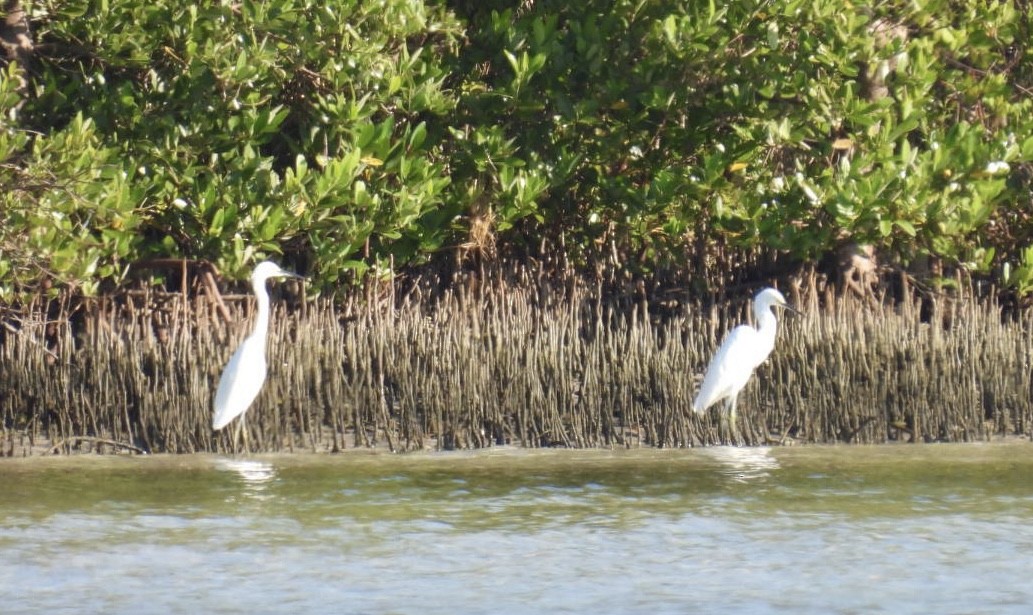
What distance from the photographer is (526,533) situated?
20.6ft

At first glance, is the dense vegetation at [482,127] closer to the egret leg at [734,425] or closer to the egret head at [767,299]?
the egret head at [767,299]

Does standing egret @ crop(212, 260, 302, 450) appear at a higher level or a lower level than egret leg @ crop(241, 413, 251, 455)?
higher

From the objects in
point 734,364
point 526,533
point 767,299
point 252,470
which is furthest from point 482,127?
point 526,533

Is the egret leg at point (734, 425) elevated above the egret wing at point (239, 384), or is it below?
below

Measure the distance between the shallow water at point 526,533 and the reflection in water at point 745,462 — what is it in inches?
1.0

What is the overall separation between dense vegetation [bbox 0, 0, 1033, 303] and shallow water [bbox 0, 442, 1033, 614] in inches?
54.4

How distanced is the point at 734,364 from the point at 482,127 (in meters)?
2.06

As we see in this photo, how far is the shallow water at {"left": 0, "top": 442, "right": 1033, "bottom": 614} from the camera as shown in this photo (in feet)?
17.6

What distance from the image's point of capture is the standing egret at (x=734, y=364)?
819cm

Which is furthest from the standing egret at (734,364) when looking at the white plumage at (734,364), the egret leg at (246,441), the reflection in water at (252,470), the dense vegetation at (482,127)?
the egret leg at (246,441)

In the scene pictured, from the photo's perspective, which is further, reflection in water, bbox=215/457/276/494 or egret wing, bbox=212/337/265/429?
egret wing, bbox=212/337/265/429

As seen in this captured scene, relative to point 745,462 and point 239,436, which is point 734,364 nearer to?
point 745,462

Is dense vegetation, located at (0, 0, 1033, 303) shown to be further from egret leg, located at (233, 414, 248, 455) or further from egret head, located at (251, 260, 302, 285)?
egret leg, located at (233, 414, 248, 455)

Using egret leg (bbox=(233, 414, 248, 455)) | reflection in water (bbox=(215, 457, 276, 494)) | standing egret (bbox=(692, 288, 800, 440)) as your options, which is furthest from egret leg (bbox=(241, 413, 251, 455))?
standing egret (bbox=(692, 288, 800, 440))
